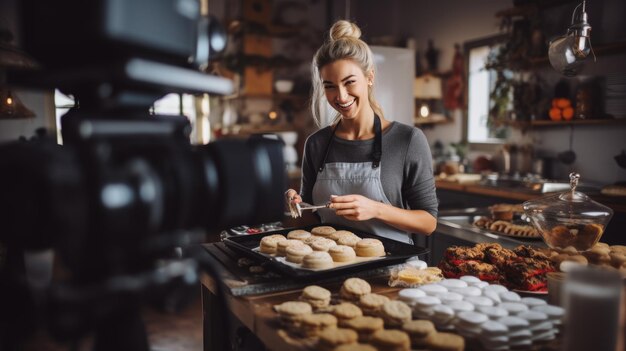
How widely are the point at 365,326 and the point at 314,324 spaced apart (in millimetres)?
106

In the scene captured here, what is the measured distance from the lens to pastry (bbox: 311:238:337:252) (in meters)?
1.44

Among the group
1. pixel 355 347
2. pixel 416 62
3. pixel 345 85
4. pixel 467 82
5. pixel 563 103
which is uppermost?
pixel 416 62

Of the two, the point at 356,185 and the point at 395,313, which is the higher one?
the point at 356,185

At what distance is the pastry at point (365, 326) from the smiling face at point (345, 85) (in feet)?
3.42

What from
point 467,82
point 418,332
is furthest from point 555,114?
point 418,332

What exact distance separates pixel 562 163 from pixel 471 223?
5.77ft

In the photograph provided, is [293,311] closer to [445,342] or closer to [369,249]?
[445,342]

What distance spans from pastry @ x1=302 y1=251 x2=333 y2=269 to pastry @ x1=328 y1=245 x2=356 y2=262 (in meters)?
0.06

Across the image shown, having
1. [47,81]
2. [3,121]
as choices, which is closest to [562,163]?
[47,81]

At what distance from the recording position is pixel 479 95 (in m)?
4.86

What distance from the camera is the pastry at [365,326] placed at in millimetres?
960

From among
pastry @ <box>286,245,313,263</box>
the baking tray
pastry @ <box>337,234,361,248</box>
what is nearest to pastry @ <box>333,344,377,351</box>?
the baking tray

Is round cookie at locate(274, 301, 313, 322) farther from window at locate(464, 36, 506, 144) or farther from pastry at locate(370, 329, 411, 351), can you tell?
window at locate(464, 36, 506, 144)

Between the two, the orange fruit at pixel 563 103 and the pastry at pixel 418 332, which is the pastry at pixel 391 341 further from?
the orange fruit at pixel 563 103
